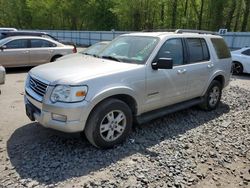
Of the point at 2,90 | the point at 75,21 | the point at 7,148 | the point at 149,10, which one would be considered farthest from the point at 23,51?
the point at 75,21

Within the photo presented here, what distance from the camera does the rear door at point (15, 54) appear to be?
9926mm

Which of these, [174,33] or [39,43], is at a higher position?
[174,33]

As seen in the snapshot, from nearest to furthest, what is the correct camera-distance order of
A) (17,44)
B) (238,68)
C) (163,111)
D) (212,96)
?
(163,111)
(212,96)
(17,44)
(238,68)

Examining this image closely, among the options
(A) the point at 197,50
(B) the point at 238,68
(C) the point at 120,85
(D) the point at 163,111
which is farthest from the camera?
(B) the point at 238,68

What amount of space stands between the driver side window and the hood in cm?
65

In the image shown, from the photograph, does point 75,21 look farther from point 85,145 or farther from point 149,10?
point 85,145

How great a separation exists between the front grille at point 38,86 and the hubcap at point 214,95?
3795 mm

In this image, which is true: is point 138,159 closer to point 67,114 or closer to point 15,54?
point 67,114

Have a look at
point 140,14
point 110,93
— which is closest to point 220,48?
point 110,93

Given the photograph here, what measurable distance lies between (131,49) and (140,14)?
31.5 metres

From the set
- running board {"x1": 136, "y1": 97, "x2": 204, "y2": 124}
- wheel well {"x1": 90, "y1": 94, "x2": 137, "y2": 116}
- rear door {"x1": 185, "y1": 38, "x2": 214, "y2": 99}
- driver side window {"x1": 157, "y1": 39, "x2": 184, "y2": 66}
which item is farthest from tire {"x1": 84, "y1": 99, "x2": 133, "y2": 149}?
rear door {"x1": 185, "y1": 38, "x2": 214, "y2": 99}

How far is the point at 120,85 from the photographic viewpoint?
12.7 ft

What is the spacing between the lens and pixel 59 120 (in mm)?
3572

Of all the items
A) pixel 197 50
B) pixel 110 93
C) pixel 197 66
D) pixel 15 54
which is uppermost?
pixel 197 50
